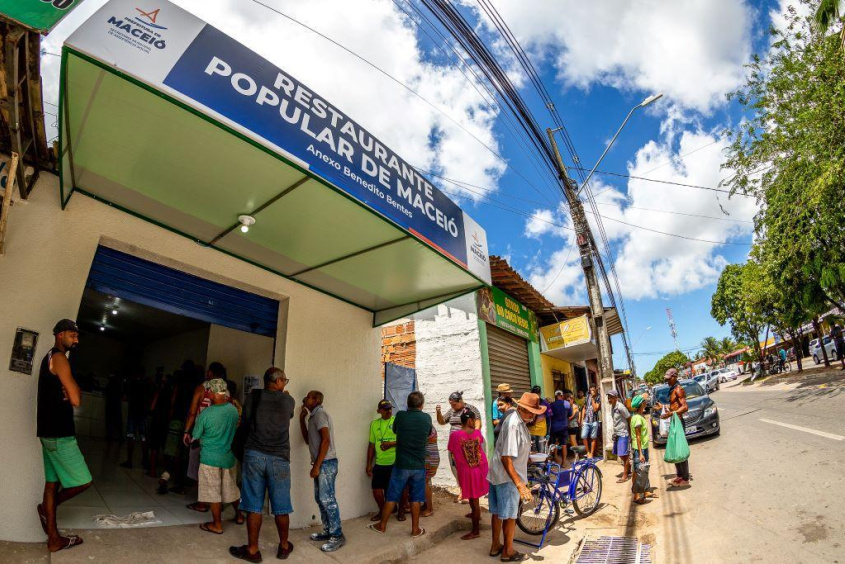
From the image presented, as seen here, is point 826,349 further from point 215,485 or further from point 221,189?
point 221,189

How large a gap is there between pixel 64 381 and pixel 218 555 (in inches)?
77.9

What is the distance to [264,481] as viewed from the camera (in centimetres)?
404

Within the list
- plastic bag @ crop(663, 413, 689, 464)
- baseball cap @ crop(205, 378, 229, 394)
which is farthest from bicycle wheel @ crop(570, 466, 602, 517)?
baseball cap @ crop(205, 378, 229, 394)

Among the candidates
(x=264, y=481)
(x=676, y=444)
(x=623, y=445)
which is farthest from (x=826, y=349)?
(x=264, y=481)

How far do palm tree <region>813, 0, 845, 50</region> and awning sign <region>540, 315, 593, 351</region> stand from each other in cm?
861

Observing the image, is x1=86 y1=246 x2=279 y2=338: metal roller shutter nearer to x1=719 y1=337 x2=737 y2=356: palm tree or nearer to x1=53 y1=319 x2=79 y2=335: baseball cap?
x1=53 y1=319 x2=79 y2=335: baseball cap

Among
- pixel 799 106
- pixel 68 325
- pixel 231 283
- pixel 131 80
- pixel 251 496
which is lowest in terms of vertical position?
pixel 251 496

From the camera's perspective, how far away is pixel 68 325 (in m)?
3.25

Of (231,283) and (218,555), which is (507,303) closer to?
(231,283)

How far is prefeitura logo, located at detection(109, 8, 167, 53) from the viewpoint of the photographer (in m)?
2.47

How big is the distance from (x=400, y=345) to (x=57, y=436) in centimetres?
704

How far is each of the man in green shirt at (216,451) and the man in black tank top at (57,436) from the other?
1.04m

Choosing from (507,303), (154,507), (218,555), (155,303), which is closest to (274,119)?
(155,303)

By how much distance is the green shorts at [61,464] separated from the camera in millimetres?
3102
